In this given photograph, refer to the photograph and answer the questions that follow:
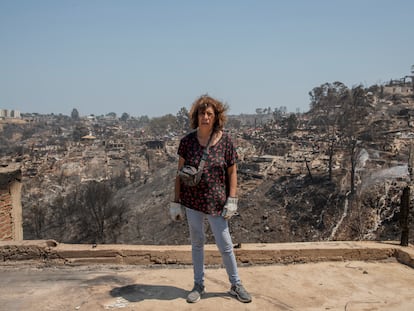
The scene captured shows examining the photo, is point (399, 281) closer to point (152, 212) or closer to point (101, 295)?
point (101, 295)

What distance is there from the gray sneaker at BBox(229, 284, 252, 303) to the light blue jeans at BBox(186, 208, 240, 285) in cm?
4

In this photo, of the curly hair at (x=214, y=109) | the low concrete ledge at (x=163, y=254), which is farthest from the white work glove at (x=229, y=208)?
the low concrete ledge at (x=163, y=254)

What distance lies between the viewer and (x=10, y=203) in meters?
5.10

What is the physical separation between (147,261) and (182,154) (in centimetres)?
146

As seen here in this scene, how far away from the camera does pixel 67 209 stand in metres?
25.4

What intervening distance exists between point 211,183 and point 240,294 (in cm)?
85

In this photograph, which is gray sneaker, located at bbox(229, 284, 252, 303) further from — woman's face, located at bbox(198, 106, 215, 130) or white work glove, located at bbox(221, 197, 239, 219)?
woman's face, located at bbox(198, 106, 215, 130)

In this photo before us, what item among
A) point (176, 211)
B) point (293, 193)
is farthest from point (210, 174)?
point (293, 193)

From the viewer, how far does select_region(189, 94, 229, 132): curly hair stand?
105 inches

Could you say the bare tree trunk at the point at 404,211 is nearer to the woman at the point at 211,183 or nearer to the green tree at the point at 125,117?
the woman at the point at 211,183

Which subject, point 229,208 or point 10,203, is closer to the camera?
point 229,208

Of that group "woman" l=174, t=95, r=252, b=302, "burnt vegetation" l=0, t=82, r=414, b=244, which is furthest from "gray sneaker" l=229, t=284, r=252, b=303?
"burnt vegetation" l=0, t=82, r=414, b=244

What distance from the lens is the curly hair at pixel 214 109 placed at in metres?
2.67

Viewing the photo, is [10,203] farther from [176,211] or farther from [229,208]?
[229,208]
